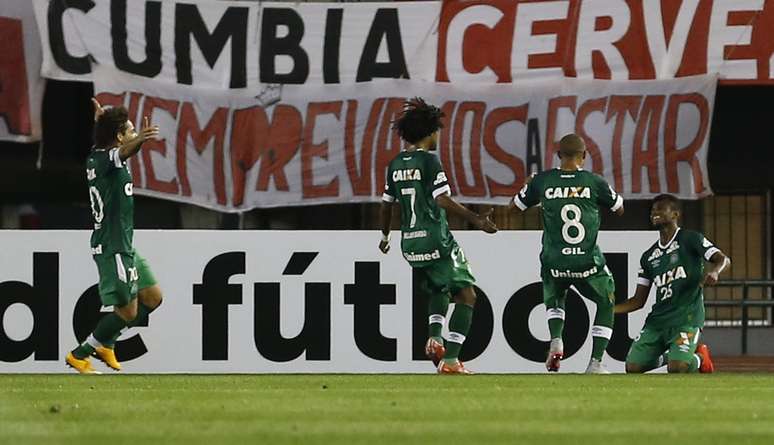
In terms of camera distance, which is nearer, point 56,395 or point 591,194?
point 56,395

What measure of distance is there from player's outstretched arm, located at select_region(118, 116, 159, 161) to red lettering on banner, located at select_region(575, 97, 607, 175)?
7489 millimetres

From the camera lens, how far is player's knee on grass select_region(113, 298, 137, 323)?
1302 centimetres

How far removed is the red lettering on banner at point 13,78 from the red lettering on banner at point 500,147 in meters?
4.41

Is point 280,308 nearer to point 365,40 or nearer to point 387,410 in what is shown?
point 365,40

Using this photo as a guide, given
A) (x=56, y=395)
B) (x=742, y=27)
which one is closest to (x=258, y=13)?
(x=742, y=27)

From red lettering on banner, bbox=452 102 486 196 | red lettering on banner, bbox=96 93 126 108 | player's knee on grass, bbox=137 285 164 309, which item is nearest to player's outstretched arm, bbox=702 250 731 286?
player's knee on grass, bbox=137 285 164 309

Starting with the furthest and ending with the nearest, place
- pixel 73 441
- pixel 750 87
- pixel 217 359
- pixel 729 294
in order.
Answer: pixel 729 294
pixel 750 87
pixel 217 359
pixel 73 441

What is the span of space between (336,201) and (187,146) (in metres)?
1.52

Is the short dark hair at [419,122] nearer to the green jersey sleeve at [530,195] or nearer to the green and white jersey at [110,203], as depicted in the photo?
the green jersey sleeve at [530,195]

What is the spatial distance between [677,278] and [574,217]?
121 centimetres

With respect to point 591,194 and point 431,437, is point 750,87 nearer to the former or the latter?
point 591,194

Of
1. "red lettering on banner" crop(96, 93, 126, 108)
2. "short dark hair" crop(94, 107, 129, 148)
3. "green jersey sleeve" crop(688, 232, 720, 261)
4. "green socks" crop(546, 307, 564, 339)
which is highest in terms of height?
"red lettering on banner" crop(96, 93, 126, 108)

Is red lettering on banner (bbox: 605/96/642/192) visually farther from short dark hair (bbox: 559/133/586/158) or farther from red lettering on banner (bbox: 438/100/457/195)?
short dark hair (bbox: 559/133/586/158)

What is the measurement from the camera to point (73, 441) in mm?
7332
